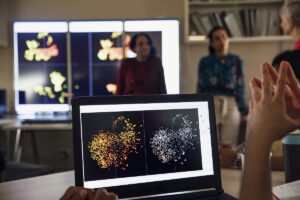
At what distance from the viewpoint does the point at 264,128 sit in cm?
72

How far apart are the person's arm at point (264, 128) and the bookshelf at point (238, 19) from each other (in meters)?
3.39

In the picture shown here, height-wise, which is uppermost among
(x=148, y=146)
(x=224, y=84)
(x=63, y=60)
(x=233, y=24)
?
(x=233, y=24)

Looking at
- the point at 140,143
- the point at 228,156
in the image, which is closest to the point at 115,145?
the point at 140,143

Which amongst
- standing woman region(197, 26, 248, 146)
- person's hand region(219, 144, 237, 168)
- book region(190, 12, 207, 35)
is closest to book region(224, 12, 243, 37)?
book region(190, 12, 207, 35)

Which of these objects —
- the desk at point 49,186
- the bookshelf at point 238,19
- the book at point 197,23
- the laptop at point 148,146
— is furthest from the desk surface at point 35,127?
the laptop at point 148,146

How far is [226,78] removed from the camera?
3389 mm

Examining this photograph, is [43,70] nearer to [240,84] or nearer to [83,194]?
[240,84]

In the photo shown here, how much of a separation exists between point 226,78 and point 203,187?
2278 millimetres

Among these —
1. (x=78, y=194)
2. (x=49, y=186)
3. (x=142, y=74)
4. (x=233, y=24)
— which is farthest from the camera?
(x=233, y=24)

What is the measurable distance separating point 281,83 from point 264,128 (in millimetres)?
81

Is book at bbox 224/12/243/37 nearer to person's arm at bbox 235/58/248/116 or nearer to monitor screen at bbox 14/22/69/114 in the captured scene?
person's arm at bbox 235/58/248/116

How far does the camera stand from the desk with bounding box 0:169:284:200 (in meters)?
1.25

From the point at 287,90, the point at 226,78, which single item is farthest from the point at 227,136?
the point at 287,90

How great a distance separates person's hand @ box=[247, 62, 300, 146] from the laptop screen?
1.51ft
